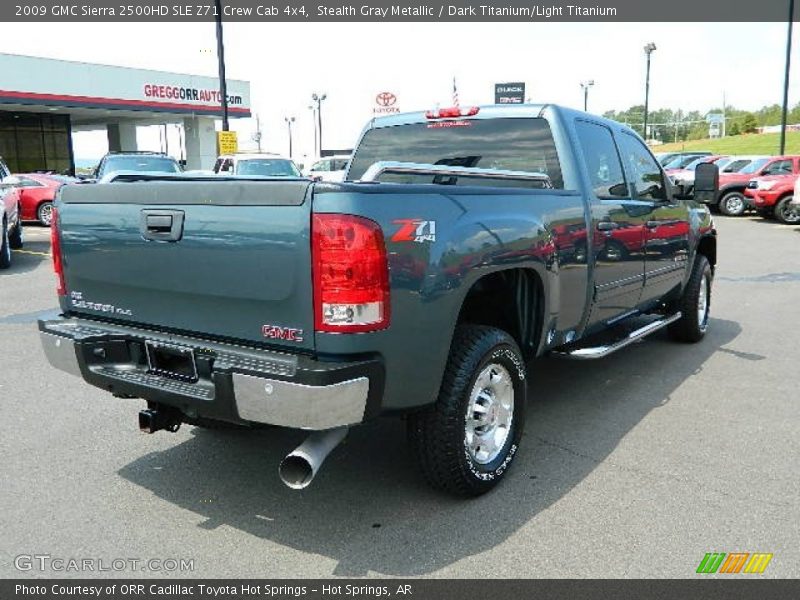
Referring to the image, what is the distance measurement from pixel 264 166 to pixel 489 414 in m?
15.4

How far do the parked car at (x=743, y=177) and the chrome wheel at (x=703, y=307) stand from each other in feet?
45.3

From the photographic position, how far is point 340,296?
279 centimetres

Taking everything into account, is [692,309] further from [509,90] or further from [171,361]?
[509,90]

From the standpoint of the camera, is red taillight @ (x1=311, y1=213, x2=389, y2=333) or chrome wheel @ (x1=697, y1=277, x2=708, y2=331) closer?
red taillight @ (x1=311, y1=213, x2=389, y2=333)

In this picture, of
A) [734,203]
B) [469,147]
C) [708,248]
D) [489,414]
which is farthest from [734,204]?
[489,414]

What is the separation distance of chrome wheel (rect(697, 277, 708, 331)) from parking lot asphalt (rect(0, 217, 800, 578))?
4.05 feet

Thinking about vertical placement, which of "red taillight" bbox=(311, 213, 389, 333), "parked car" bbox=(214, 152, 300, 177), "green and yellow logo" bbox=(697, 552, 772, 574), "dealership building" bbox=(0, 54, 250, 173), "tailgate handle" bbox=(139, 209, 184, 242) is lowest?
"green and yellow logo" bbox=(697, 552, 772, 574)

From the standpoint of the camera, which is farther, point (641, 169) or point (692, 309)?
point (692, 309)

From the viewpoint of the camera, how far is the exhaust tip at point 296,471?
2887 mm

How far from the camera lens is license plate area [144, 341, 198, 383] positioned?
10.2ft

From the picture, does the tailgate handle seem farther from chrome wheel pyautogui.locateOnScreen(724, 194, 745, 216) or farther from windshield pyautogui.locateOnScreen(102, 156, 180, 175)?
chrome wheel pyautogui.locateOnScreen(724, 194, 745, 216)

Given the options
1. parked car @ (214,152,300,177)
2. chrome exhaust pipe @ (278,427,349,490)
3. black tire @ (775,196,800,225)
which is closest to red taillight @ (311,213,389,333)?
chrome exhaust pipe @ (278,427,349,490)

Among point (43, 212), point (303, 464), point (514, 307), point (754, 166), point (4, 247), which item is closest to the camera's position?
point (303, 464)

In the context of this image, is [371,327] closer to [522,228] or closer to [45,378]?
[522,228]
